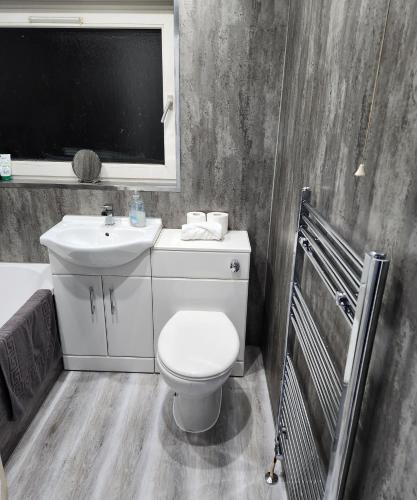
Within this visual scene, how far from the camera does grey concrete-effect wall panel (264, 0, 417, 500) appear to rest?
69 centimetres

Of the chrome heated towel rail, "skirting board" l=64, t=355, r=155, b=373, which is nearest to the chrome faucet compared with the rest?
"skirting board" l=64, t=355, r=155, b=373

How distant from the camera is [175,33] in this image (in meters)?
1.92

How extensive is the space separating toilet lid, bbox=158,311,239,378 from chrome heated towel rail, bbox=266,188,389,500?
0.30 meters

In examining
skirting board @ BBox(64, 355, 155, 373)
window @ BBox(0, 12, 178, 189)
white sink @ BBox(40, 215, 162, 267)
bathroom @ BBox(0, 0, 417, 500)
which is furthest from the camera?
skirting board @ BBox(64, 355, 155, 373)

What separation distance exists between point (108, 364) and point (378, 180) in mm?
1879

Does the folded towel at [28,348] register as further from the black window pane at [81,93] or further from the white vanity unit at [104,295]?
the black window pane at [81,93]

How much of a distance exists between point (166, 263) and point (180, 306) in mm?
267

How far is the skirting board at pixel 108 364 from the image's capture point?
7.16ft

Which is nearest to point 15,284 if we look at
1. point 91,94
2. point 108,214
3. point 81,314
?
point 81,314

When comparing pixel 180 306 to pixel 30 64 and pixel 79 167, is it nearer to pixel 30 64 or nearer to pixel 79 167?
pixel 79 167

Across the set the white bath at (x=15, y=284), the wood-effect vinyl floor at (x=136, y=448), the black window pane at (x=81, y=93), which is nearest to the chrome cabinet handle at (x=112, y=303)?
the wood-effect vinyl floor at (x=136, y=448)

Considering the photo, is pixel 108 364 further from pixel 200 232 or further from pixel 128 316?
pixel 200 232

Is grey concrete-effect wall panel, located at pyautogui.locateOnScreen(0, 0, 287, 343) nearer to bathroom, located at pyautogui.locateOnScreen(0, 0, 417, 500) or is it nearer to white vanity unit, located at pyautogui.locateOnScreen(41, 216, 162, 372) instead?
bathroom, located at pyautogui.locateOnScreen(0, 0, 417, 500)

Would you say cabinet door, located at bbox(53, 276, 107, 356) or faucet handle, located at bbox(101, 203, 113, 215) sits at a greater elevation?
faucet handle, located at bbox(101, 203, 113, 215)
